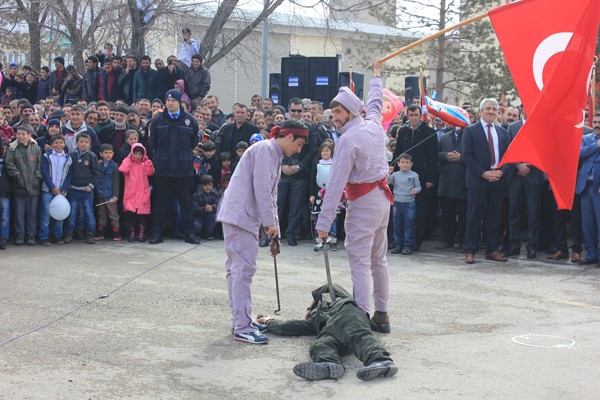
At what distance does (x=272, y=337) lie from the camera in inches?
289

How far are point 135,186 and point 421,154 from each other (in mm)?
4420

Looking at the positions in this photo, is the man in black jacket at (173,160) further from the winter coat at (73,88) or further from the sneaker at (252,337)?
the winter coat at (73,88)

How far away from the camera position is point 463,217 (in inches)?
496

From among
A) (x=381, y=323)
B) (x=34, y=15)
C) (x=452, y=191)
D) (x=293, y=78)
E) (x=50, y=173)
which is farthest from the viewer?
(x=34, y=15)

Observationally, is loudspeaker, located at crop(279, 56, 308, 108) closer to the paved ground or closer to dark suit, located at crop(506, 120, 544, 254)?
dark suit, located at crop(506, 120, 544, 254)

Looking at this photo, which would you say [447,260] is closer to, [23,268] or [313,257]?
[313,257]

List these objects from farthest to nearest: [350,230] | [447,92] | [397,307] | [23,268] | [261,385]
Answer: [447,92]
[23,268]
[397,307]
[350,230]
[261,385]

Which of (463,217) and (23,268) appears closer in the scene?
(23,268)

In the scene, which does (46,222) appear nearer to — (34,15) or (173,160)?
(173,160)

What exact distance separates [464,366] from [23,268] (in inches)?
238

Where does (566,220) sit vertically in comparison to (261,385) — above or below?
above

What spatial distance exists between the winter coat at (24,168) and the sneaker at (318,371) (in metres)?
7.15

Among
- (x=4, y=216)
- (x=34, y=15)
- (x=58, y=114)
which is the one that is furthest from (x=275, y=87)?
(x=4, y=216)

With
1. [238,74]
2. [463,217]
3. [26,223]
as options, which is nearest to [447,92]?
[238,74]
